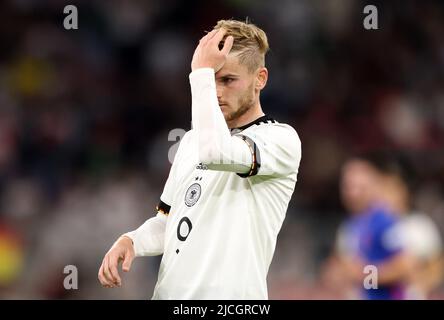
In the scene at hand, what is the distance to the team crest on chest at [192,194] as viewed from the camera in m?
3.47

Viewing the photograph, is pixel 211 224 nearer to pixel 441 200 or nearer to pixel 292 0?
pixel 441 200

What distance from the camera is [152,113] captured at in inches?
349

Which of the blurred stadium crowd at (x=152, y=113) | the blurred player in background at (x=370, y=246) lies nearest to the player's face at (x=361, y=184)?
the blurred player in background at (x=370, y=246)

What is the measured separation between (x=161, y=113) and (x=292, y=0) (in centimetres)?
203

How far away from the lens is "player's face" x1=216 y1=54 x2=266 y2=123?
3.43 m

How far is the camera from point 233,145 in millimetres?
3166

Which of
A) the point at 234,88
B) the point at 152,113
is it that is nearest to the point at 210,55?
the point at 234,88

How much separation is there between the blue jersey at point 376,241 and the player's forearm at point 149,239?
285 cm

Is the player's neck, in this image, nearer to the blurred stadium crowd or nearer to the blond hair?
the blond hair

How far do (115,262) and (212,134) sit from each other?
77 cm

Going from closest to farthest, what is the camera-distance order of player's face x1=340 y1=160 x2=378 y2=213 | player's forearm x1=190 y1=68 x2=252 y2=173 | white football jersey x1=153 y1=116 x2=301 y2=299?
player's forearm x1=190 y1=68 x2=252 y2=173 < white football jersey x1=153 y1=116 x2=301 y2=299 < player's face x1=340 y1=160 x2=378 y2=213

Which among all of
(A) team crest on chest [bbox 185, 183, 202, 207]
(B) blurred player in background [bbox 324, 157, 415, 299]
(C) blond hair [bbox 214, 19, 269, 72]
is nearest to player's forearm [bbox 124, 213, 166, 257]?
(A) team crest on chest [bbox 185, 183, 202, 207]

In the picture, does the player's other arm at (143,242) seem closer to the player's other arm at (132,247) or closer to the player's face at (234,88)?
the player's other arm at (132,247)

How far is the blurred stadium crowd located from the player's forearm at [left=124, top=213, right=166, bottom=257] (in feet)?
10.3
